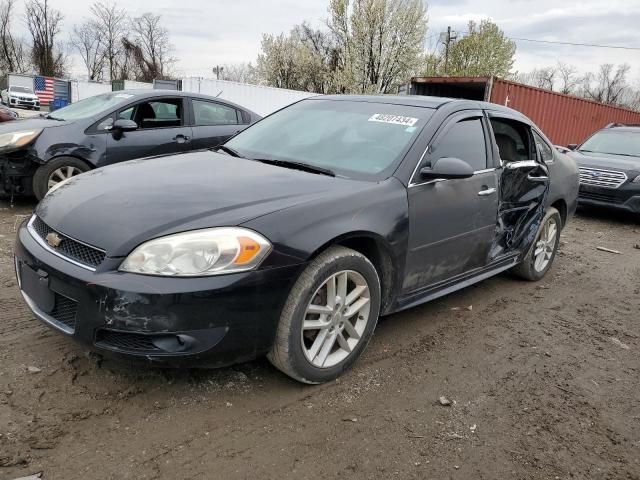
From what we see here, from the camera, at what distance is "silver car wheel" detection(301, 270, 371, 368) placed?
2777 millimetres

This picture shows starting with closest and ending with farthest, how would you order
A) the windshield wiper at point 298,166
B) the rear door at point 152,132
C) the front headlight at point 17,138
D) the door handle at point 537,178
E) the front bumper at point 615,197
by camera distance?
the windshield wiper at point 298,166 < the door handle at point 537,178 < the front headlight at point 17,138 < the rear door at point 152,132 < the front bumper at point 615,197

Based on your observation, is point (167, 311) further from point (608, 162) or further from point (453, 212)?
point (608, 162)

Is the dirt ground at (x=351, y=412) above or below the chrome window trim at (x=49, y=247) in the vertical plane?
below

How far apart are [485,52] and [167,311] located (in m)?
41.1

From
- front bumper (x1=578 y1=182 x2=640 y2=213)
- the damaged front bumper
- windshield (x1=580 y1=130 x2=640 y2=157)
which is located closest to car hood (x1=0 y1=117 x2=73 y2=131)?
the damaged front bumper

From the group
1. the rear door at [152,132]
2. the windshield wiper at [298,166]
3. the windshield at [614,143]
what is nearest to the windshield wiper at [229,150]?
the windshield wiper at [298,166]

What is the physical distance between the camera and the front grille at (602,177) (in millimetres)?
8562

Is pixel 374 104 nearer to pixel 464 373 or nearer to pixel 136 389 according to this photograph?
pixel 464 373

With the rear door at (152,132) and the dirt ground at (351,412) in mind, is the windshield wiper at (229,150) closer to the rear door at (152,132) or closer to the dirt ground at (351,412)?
the dirt ground at (351,412)

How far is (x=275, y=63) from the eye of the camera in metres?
44.8

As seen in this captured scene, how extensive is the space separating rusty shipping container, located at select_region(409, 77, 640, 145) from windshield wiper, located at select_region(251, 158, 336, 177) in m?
11.3

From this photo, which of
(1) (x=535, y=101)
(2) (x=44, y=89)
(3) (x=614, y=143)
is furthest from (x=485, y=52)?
(2) (x=44, y=89)

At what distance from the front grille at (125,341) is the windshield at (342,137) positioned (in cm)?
147

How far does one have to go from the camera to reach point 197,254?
2.37 meters
